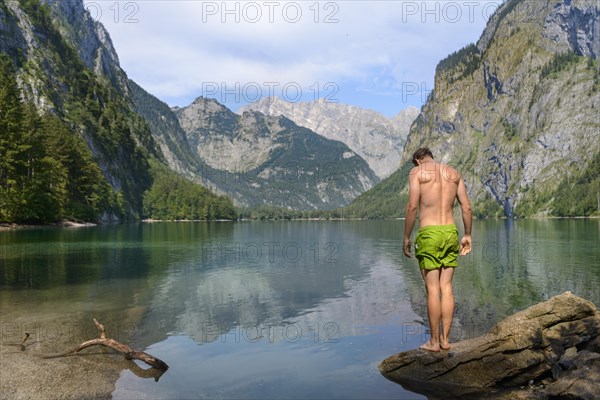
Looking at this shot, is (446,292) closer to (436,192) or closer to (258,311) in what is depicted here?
(436,192)

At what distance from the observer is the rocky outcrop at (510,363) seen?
11.9 m

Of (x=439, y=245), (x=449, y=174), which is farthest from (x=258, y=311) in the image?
(x=449, y=174)

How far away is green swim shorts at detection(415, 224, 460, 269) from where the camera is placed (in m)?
12.4

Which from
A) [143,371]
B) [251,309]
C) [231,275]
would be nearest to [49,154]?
[231,275]

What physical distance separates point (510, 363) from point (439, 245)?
11.2 ft

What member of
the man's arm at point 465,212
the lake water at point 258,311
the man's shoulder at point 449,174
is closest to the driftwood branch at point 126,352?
the lake water at point 258,311

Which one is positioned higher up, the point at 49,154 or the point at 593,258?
the point at 49,154

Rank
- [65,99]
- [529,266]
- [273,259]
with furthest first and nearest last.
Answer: [65,99]
[273,259]
[529,266]

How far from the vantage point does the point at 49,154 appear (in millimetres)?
104375

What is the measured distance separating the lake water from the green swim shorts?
3.43 metres

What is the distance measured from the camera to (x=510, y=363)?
12.2 meters

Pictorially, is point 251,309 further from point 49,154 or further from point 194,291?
point 49,154

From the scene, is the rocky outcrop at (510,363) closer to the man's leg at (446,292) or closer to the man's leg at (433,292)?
the man's leg at (446,292)

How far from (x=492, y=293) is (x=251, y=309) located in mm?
15500
